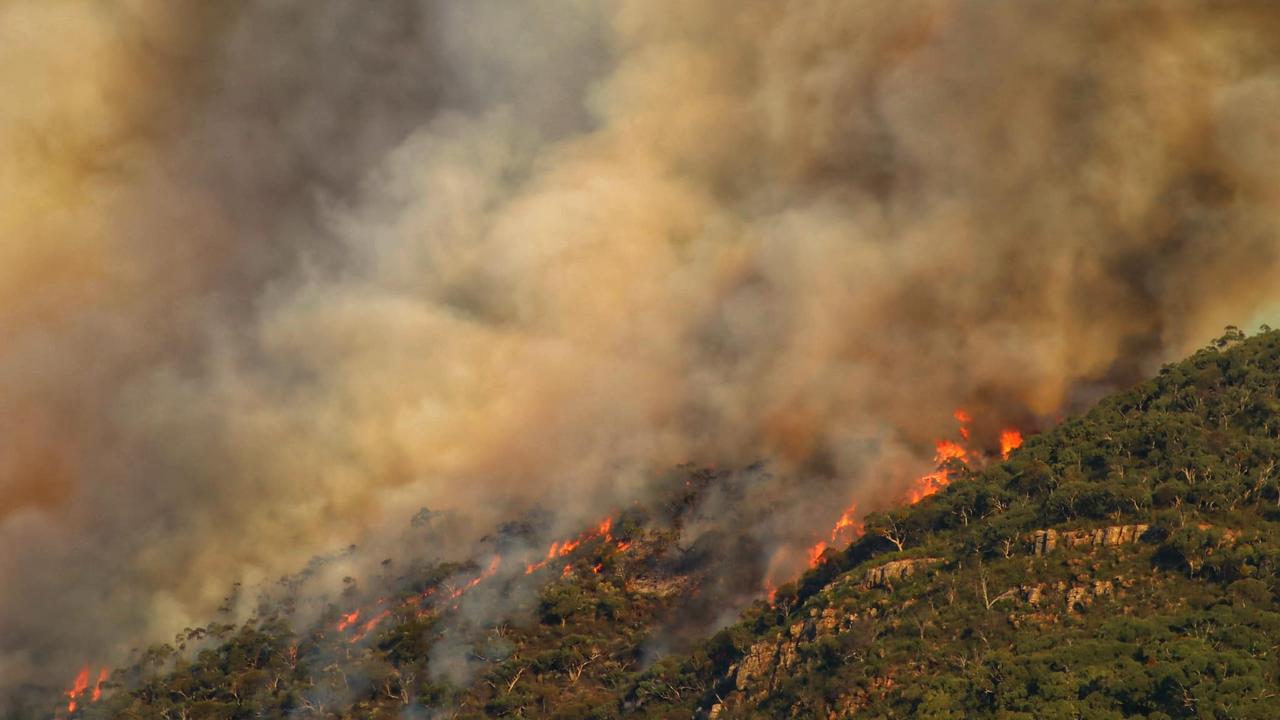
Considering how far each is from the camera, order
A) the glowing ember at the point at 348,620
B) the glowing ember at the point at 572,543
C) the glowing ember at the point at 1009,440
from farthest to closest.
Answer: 1. the glowing ember at the point at 348,620
2. the glowing ember at the point at 572,543
3. the glowing ember at the point at 1009,440

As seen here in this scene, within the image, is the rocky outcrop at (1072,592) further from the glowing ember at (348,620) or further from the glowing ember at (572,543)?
the glowing ember at (348,620)

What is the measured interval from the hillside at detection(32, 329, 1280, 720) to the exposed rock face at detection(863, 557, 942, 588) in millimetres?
254

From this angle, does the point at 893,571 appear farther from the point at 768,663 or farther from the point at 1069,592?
the point at 1069,592

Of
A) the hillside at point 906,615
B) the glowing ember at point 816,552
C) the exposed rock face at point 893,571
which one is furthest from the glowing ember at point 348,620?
the exposed rock face at point 893,571

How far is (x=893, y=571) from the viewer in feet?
419

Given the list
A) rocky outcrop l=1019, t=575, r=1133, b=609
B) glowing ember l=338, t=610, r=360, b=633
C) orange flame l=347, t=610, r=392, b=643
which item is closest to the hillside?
rocky outcrop l=1019, t=575, r=1133, b=609

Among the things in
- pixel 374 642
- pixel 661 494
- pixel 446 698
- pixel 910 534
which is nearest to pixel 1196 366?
pixel 910 534

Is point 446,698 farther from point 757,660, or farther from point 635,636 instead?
point 757,660

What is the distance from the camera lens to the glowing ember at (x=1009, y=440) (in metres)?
163

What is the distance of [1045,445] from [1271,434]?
24.9 metres

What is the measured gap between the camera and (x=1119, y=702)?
3725 inches

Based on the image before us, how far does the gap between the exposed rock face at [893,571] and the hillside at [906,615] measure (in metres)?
0.25

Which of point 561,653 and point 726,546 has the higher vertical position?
point 726,546

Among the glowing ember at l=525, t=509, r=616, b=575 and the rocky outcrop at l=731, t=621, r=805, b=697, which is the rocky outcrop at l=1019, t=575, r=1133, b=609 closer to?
the rocky outcrop at l=731, t=621, r=805, b=697
